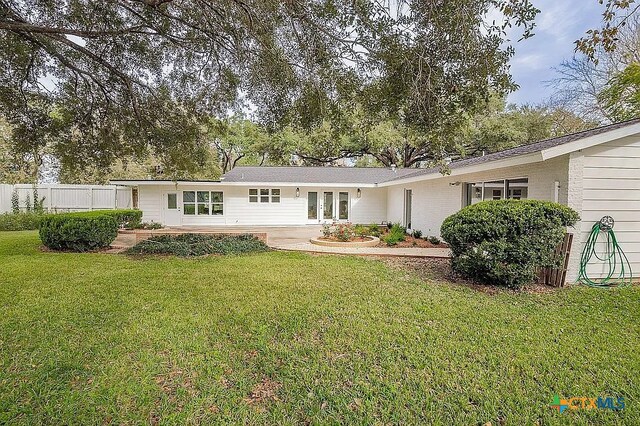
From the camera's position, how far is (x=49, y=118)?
6.95 meters

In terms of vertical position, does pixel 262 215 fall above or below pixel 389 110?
below

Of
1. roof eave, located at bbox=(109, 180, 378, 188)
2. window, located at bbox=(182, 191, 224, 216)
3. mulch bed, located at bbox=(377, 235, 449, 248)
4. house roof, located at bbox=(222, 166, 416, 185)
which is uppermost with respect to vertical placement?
house roof, located at bbox=(222, 166, 416, 185)

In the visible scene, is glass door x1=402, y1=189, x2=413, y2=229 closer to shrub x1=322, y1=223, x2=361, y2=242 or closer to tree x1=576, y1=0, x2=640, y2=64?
shrub x1=322, y1=223, x2=361, y2=242

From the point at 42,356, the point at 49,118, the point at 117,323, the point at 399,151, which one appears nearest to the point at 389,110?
the point at 117,323

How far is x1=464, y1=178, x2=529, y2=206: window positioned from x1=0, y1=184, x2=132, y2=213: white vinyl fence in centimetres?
1852

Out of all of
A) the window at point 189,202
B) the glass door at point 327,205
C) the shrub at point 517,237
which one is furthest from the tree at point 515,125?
the window at point 189,202

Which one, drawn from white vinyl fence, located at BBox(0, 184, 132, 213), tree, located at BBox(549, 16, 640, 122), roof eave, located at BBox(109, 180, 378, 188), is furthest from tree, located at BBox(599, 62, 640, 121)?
white vinyl fence, located at BBox(0, 184, 132, 213)

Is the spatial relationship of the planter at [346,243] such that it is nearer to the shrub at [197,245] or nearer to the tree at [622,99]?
the shrub at [197,245]

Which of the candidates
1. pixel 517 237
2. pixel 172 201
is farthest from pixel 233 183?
pixel 517 237

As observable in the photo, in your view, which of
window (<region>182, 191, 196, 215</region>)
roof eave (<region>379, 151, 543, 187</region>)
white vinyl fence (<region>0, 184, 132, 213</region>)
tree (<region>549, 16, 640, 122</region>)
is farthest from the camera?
window (<region>182, 191, 196, 215</region>)

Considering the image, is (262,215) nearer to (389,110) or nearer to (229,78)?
(229,78)

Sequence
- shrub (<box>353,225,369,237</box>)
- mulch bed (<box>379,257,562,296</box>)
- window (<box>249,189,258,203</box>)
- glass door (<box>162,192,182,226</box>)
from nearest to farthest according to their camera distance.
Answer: mulch bed (<box>379,257,562,296</box>), shrub (<box>353,225,369,237</box>), glass door (<box>162,192,182,226</box>), window (<box>249,189,258,203</box>)

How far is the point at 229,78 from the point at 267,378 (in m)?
6.01

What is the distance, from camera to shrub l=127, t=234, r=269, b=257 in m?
9.34
